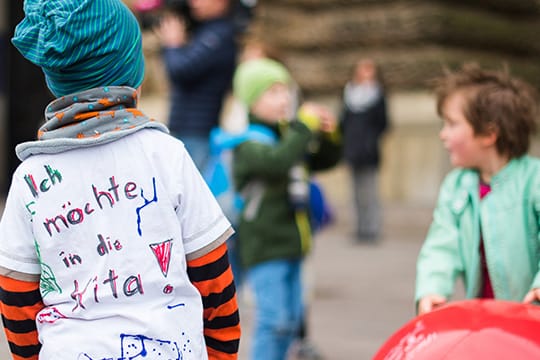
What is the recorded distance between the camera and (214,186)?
4914 millimetres

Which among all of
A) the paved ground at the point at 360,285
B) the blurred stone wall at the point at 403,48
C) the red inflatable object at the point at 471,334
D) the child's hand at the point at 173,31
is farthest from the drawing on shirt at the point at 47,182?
the blurred stone wall at the point at 403,48

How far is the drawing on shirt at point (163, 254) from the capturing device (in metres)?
1.75

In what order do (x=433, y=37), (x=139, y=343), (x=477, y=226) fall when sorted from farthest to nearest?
(x=433, y=37) → (x=477, y=226) → (x=139, y=343)

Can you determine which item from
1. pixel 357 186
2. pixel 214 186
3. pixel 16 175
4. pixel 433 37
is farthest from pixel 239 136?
pixel 433 37

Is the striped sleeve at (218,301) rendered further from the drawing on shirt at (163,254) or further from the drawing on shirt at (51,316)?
the drawing on shirt at (51,316)

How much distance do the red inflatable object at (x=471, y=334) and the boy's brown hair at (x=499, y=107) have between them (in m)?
0.73

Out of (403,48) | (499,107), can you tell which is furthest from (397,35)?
(499,107)

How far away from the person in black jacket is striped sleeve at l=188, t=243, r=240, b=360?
6.71 metres

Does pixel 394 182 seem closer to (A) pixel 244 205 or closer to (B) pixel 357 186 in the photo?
(B) pixel 357 186

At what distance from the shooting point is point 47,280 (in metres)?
1.77

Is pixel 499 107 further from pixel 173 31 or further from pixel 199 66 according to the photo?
pixel 173 31

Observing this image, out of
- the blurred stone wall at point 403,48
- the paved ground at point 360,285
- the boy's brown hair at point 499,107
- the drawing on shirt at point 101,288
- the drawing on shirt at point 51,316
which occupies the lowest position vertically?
the paved ground at point 360,285

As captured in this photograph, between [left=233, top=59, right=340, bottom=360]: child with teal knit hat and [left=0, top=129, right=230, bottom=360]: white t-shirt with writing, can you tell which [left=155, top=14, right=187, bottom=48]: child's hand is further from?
[left=0, top=129, right=230, bottom=360]: white t-shirt with writing

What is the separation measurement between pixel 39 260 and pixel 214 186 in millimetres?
3135
